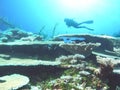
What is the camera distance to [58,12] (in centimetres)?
16262

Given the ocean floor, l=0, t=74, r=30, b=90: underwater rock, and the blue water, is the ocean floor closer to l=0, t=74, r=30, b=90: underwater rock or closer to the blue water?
l=0, t=74, r=30, b=90: underwater rock

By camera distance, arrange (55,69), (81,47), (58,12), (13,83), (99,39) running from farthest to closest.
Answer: (58,12)
(99,39)
(81,47)
(55,69)
(13,83)

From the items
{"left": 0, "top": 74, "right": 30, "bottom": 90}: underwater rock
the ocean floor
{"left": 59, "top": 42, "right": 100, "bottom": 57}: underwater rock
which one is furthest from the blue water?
{"left": 0, "top": 74, "right": 30, "bottom": 90}: underwater rock

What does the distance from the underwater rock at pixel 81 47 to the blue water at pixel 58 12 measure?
8553cm

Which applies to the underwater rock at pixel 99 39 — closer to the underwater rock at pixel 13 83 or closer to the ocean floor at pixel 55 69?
the ocean floor at pixel 55 69

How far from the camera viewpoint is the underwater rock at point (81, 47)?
10312 millimetres

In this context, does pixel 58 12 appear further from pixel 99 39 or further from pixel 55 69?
pixel 55 69

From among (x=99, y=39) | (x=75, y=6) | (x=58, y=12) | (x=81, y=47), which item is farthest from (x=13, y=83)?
(x=58, y=12)

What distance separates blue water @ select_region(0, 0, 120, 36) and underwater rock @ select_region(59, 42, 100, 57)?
3367 inches

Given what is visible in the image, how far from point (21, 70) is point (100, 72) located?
8.91ft

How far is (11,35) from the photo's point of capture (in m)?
17.5

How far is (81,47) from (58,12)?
6052 inches

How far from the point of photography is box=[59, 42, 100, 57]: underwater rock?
10.3 metres

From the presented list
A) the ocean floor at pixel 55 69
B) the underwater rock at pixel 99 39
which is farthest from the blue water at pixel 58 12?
the ocean floor at pixel 55 69
